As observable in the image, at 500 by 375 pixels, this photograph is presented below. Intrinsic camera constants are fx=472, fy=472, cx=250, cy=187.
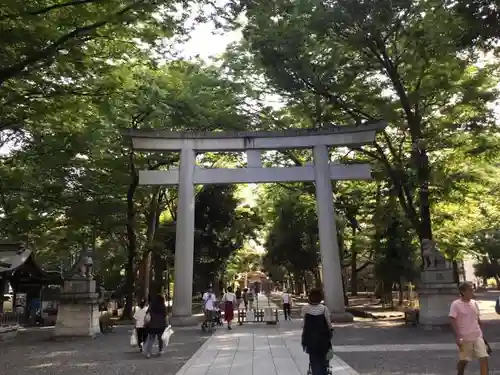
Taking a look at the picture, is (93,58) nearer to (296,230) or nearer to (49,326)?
(49,326)

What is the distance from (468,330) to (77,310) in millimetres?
13275

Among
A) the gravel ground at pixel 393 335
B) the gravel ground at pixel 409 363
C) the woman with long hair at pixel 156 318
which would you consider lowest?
the gravel ground at pixel 409 363

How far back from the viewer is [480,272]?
179 feet

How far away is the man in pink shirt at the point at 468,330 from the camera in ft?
21.3

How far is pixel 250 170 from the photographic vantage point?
1938cm

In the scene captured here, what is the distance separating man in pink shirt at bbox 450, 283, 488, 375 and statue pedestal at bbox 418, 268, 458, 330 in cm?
906

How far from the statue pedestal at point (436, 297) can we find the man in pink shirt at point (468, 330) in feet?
29.7

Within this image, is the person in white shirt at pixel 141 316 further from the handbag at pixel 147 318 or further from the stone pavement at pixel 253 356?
the stone pavement at pixel 253 356

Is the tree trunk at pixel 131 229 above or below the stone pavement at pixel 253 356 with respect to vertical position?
above

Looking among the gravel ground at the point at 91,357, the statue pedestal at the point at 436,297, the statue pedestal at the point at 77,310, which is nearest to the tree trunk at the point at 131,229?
the statue pedestal at the point at 77,310

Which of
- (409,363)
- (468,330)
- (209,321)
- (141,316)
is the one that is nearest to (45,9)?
(141,316)

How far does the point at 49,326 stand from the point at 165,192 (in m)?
9.14

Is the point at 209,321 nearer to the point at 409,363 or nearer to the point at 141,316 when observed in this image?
the point at 141,316

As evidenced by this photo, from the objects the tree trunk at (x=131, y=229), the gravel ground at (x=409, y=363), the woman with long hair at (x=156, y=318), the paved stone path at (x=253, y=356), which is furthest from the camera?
the tree trunk at (x=131, y=229)
